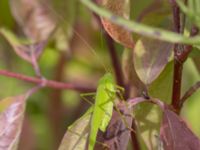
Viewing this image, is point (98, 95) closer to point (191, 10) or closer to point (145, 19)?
point (145, 19)

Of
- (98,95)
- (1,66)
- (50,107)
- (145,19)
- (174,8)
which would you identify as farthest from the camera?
(1,66)

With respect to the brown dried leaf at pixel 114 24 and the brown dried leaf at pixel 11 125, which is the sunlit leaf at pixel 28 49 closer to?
the brown dried leaf at pixel 11 125

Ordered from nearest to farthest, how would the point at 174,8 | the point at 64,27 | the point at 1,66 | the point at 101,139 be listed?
the point at 174,8 < the point at 101,139 < the point at 64,27 < the point at 1,66

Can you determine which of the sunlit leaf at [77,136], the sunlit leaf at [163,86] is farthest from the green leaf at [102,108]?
the sunlit leaf at [163,86]

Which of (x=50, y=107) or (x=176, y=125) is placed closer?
(x=176, y=125)

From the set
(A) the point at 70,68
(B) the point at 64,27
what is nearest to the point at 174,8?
(B) the point at 64,27

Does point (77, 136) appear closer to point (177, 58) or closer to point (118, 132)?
point (118, 132)

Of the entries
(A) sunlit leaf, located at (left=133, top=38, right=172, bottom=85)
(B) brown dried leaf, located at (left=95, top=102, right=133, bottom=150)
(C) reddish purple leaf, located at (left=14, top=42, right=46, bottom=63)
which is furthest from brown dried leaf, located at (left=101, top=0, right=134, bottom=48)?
(C) reddish purple leaf, located at (left=14, top=42, right=46, bottom=63)
